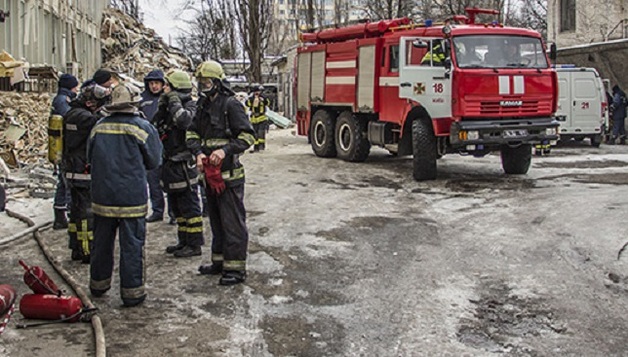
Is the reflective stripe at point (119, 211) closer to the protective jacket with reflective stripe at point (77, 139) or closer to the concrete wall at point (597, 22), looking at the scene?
the protective jacket with reflective stripe at point (77, 139)

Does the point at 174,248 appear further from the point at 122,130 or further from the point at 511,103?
the point at 511,103

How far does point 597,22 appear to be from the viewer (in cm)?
3000

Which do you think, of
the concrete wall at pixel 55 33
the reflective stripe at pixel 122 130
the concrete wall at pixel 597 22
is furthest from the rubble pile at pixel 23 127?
the concrete wall at pixel 597 22

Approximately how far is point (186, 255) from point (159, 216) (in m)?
2.12

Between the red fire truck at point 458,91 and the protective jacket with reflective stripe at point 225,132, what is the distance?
6629 millimetres

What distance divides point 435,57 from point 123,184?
28.2ft

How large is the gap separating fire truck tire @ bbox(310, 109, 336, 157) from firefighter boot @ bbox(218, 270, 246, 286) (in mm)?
11183

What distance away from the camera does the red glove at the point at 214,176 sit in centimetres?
664

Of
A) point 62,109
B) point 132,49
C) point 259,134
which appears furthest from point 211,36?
point 62,109

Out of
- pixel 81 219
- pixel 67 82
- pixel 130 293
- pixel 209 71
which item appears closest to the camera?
pixel 130 293

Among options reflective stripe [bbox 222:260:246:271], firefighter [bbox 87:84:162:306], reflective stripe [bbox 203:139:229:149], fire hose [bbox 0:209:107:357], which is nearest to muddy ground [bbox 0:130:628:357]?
fire hose [bbox 0:209:107:357]

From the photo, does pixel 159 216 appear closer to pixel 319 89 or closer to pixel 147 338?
pixel 147 338

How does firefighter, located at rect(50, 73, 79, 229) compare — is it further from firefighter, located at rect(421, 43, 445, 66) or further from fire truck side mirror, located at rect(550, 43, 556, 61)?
fire truck side mirror, located at rect(550, 43, 556, 61)

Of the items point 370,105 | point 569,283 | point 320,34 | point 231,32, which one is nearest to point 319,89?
point 320,34
